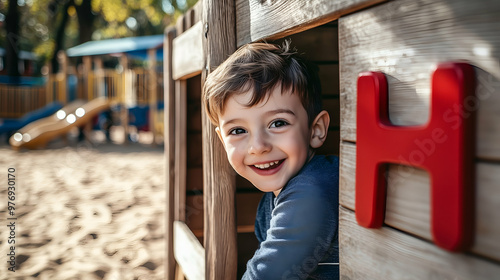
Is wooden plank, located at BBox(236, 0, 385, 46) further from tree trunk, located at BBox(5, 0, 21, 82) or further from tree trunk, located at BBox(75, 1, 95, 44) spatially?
tree trunk, located at BBox(75, 1, 95, 44)

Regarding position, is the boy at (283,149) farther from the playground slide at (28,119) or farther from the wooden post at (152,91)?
the playground slide at (28,119)

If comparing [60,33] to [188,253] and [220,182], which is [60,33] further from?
[220,182]

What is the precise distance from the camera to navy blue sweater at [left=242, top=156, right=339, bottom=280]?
1330mm

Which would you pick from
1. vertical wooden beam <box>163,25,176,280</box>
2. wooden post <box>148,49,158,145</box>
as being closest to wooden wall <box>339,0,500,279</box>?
vertical wooden beam <box>163,25,176,280</box>

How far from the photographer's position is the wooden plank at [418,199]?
710 mm

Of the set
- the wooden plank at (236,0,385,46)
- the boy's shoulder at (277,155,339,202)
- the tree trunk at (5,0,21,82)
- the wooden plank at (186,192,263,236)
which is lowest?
the wooden plank at (186,192,263,236)

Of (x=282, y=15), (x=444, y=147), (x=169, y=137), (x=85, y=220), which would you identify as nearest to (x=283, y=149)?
(x=282, y=15)

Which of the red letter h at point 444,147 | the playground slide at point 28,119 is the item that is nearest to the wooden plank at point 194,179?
the red letter h at point 444,147

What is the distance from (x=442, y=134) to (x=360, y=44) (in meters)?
0.34

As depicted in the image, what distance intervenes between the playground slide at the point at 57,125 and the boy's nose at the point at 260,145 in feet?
30.7

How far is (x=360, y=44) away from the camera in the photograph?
3.37 feet

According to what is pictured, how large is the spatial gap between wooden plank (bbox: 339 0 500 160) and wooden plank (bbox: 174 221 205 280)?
4.25 ft

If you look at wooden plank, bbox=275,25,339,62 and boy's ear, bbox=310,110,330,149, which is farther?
wooden plank, bbox=275,25,339,62

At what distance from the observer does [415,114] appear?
86cm
